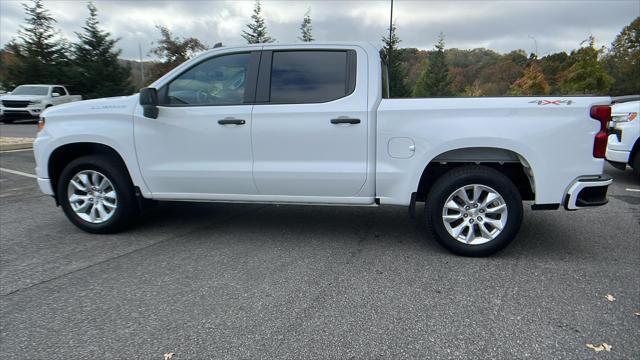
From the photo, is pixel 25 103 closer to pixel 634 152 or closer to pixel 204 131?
pixel 204 131

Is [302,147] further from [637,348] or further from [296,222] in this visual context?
[637,348]

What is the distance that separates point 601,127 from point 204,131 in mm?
3572

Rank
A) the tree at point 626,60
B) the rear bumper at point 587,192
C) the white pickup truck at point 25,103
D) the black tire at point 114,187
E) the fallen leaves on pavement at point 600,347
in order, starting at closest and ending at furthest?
the fallen leaves on pavement at point 600,347, the rear bumper at point 587,192, the black tire at point 114,187, the white pickup truck at point 25,103, the tree at point 626,60

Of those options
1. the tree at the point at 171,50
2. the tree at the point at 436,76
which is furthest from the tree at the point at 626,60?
the tree at the point at 171,50

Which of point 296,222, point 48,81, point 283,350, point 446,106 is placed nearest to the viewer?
point 283,350

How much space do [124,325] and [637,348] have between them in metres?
3.22

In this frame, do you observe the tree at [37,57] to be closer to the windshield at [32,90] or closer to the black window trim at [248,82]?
the windshield at [32,90]

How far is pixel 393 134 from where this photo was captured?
377cm

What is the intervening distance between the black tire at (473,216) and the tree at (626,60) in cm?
4315

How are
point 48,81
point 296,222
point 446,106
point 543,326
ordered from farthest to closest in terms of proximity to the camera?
1. point 48,81
2. point 296,222
3. point 446,106
4. point 543,326

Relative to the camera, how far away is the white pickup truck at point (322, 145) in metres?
3.60

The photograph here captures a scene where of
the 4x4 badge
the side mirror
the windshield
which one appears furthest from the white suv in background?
the windshield

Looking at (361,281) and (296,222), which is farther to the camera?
(296,222)

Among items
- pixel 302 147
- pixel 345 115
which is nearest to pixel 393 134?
pixel 345 115
